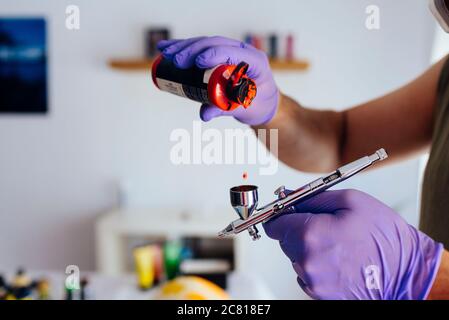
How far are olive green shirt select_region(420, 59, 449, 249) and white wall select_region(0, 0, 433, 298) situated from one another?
2.1 inches

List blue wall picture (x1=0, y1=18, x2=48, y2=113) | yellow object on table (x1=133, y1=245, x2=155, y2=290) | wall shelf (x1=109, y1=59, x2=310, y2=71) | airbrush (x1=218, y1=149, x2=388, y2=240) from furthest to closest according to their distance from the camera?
wall shelf (x1=109, y1=59, x2=310, y2=71)
yellow object on table (x1=133, y1=245, x2=155, y2=290)
blue wall picture (x1=0, y1=18, x2=48, y2=113)
airbrush (x1=218, y1=149, x2=388, y2=240)

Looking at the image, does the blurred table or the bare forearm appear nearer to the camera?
the bare forearm

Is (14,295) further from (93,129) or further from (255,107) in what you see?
(255,107)

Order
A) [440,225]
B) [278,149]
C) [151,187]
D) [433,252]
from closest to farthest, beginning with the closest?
[433,252]
[440,225]
[278,149]
[151,187]

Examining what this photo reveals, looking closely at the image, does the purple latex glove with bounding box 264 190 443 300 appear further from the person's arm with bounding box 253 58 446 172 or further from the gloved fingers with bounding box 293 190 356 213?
the person's arm with bounding box 253 58 446 172

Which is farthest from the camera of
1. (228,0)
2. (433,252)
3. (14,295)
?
(228,0)

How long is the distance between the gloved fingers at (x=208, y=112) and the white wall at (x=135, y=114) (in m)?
0.03

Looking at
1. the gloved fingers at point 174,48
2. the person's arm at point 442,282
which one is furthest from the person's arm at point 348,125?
the person's arm at point 442,282

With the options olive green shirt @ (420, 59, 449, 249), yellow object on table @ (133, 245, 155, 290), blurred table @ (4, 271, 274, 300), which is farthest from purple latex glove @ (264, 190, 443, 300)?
yellow object on table @ (133, 245, 155, 290)

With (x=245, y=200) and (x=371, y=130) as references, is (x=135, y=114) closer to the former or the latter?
(x=371, y=130)

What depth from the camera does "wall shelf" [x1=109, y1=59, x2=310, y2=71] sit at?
129 cm

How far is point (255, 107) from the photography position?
59 cm

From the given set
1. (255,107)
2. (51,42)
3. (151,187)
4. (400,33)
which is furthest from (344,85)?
(151,187)
